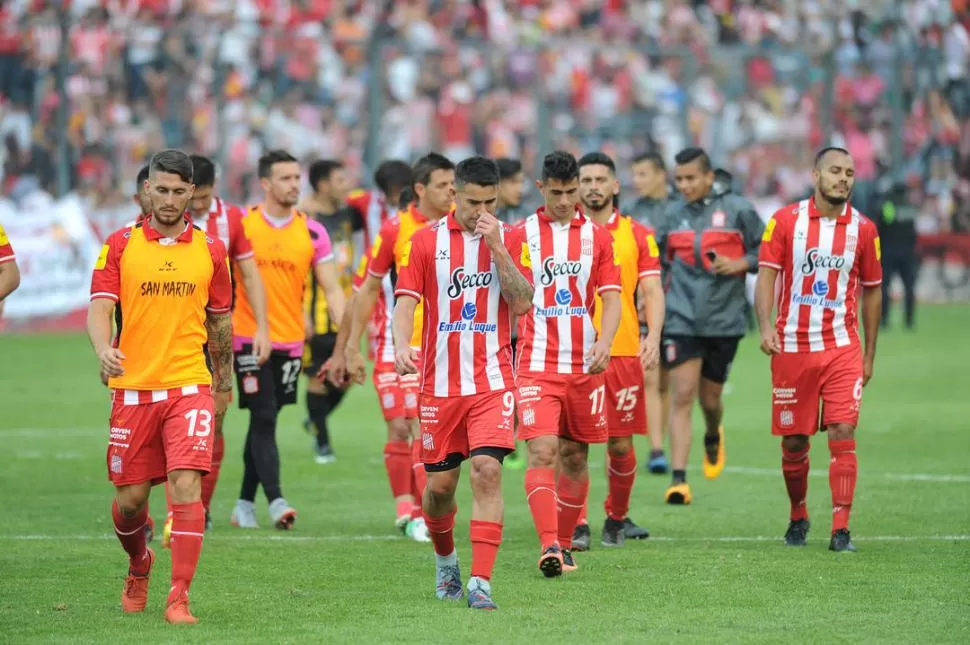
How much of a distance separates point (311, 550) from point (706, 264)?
4048mm

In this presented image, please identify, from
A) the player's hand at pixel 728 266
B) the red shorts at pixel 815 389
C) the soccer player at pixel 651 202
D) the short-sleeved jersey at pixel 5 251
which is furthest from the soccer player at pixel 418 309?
the soccer player at pixel 651 202

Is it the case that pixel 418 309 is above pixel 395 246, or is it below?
below

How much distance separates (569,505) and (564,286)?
1.17m

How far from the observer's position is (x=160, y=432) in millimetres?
7344

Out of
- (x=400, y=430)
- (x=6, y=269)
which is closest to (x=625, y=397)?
(x=400, y=430)

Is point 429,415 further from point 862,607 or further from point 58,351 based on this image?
point 58,351

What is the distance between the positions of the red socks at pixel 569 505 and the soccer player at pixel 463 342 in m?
1.16

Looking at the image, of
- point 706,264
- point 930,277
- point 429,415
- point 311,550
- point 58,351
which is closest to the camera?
point 429,415

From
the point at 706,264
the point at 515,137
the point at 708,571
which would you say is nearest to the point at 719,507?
the point at 706,264

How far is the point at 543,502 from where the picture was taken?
8.09 meters

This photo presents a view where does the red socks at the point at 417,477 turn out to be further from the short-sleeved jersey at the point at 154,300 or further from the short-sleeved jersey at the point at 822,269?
the short-sleeved jersey at the point at 154,300

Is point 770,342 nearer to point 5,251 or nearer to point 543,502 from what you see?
point 543,502

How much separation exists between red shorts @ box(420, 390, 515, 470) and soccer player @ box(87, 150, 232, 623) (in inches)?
39.9

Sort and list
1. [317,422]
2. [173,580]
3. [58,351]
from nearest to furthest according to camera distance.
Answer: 1. [173,580]
2. [317,422]
3. [58,351]
